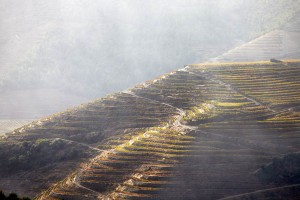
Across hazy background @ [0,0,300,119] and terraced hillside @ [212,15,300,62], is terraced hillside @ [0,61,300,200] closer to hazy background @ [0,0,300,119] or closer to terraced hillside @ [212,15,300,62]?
terraced hillside @ [212,15,300,62]

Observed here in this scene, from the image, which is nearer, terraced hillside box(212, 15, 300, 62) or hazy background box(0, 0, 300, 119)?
terraced hillside box(212, 15, 300, 62)

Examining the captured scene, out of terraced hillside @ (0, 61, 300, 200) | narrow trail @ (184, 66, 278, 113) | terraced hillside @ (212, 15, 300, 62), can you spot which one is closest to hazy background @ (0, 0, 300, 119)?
terraced hillside @ (212, 15, 300, 62)

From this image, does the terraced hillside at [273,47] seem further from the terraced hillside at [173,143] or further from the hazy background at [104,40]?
the terraced hillside at [173,143]

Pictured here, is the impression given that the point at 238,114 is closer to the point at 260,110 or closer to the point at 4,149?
the point at 260,110

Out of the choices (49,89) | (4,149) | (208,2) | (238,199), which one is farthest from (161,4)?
(238,199)

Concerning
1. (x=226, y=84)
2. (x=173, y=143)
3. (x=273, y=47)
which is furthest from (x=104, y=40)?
(x=173, y=143)
